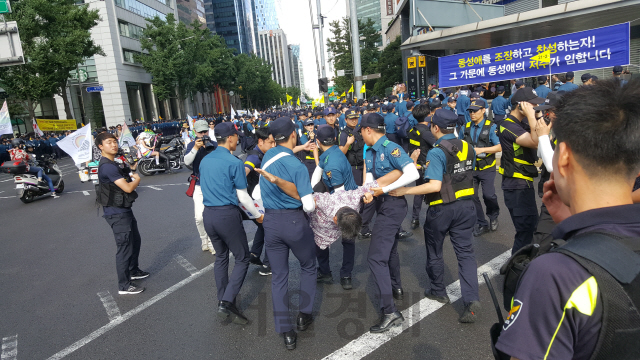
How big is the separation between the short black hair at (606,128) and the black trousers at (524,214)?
350 cm

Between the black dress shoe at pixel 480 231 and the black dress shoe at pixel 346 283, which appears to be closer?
the black dress shoe at pixel 346 283

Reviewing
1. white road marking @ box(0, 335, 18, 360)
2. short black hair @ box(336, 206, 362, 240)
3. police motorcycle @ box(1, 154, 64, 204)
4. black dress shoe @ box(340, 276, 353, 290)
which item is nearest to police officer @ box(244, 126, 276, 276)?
black dress shoe @ box(340, 276, 353, 290)

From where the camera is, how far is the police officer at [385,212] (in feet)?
12.0

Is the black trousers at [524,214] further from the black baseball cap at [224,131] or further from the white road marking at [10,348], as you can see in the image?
the white road marking at [10,348]

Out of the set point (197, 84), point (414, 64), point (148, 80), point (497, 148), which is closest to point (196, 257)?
point (497, 148)

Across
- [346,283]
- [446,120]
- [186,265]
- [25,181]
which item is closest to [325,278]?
[346,283]

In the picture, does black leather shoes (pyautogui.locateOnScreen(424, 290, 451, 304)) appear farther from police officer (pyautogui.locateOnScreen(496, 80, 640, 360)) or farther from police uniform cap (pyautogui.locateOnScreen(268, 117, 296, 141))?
police officer (pyautogui.locateOnScreen(496, 80, 640, 360))

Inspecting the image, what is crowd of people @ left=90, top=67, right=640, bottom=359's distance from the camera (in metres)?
1.05

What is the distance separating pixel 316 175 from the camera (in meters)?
4.35

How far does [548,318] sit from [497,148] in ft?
16.1

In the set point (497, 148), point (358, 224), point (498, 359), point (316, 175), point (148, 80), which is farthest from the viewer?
point (148, 80)

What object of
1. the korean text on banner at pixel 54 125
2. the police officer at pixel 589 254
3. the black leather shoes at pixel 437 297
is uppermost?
the korean text on banner at pixel 54 125

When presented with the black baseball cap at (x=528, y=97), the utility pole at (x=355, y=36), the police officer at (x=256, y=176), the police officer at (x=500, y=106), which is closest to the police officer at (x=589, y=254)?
the black baseball cap at (x=528, y=97)

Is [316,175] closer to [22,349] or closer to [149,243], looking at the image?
[22,349]
